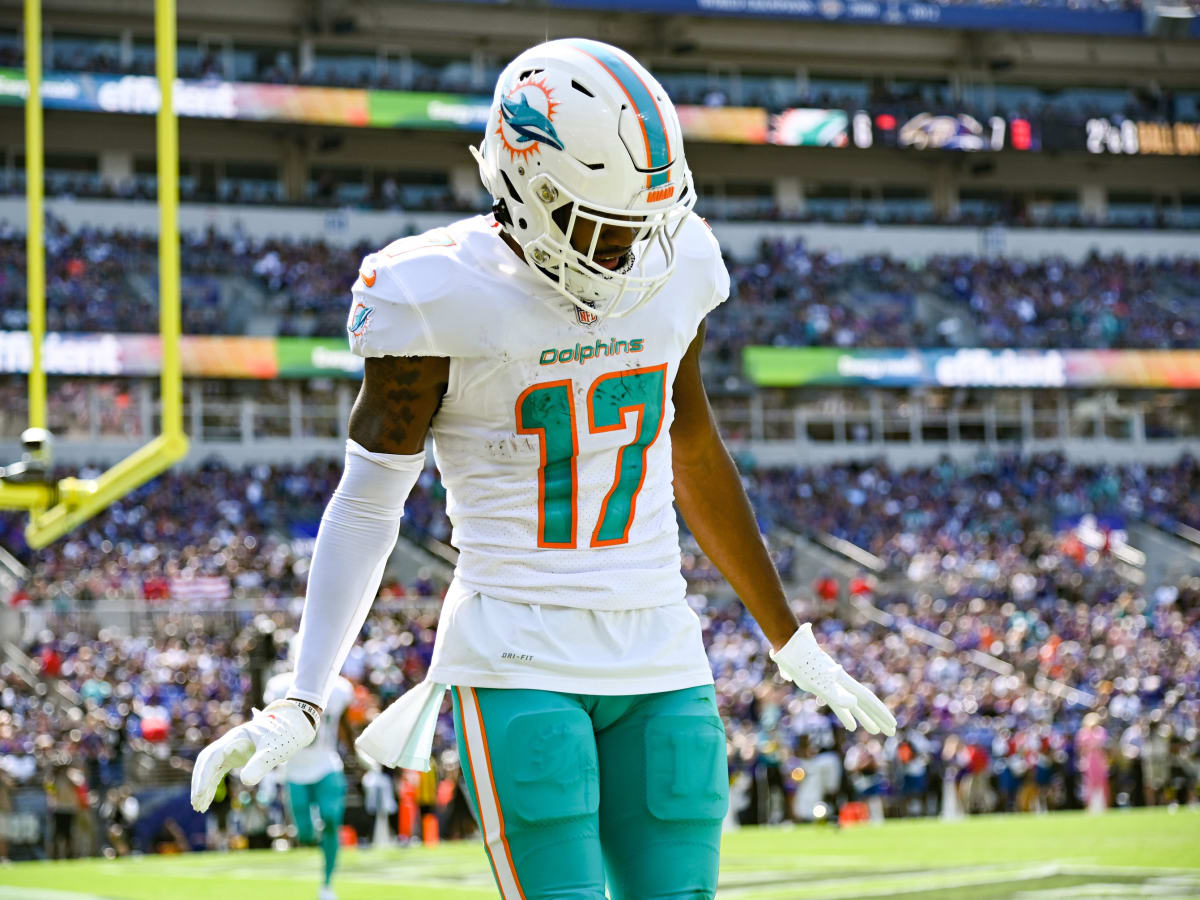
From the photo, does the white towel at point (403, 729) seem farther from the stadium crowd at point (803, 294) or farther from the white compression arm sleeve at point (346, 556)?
the stadium crowd at point (803, 294)

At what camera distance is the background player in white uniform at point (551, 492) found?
107 inches

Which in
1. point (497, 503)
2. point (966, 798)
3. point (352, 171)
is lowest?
point (966, 798)

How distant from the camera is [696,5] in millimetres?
38156

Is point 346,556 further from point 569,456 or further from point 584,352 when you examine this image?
point 584,352

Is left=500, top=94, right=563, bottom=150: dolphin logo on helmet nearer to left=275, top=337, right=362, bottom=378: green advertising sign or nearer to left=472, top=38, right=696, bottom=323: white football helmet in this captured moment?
left=472, top=38, right=696, bottom=323: white football helmet

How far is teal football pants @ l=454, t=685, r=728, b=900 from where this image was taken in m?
2.64

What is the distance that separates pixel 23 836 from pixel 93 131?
72.6 feet

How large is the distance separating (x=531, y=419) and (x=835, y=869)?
8964mm

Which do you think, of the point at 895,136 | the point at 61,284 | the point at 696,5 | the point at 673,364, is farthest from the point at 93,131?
the point at 673,364

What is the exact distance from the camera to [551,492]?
111 inches

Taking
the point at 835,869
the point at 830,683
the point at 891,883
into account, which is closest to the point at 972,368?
the point at 835,869

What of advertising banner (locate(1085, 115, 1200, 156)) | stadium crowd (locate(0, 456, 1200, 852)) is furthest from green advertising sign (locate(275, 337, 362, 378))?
advertising banner (locate(1085, 115, 1200, 156))

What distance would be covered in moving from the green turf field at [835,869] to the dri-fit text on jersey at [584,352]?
6175mm

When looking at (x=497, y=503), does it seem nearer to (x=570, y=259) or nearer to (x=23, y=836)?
(x=570, y=259)
